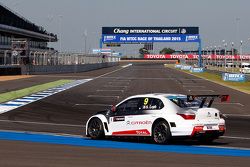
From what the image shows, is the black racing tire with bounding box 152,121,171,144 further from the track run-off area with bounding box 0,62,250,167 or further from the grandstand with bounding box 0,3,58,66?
the grandstand with bounding box 0,3,58,66

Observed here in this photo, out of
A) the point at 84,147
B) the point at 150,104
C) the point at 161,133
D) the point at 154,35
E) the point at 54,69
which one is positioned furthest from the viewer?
the point at 154,35

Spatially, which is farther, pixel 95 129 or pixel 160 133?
pixel 95 129

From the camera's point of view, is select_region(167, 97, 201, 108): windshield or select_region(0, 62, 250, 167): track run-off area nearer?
select_region(0, 62, 250, 167): track run-off area

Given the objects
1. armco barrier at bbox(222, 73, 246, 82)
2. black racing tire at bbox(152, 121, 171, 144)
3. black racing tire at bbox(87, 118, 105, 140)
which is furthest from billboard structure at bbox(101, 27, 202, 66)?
black racing tire at bbox(152, 121, 171, 144)

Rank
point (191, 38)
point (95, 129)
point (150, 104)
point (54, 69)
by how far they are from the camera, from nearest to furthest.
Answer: point (150, 104)
point (95, 129)
point (54, 69)
point (191, 38)

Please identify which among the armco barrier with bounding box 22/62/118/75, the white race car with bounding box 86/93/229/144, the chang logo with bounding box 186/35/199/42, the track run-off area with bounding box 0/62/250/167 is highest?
the chang logo with bounding box 186/35/199/42

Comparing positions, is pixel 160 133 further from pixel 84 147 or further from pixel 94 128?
pixel 94 128

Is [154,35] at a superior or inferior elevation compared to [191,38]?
superior

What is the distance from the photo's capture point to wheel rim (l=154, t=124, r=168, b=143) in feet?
45.4

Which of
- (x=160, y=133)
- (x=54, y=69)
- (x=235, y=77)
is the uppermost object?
(x=160, y=133)

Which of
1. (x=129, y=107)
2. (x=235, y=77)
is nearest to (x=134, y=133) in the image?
(x=129, y=107)

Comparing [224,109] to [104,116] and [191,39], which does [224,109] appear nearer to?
[104,116]

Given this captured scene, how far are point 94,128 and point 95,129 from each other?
0.05 meters

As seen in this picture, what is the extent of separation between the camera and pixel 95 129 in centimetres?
1559
